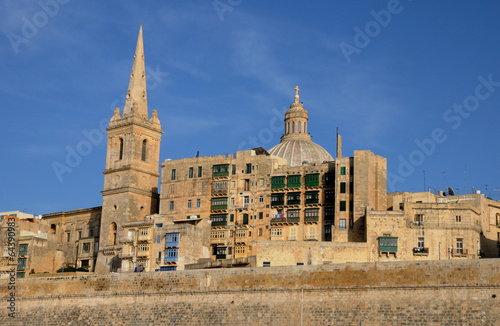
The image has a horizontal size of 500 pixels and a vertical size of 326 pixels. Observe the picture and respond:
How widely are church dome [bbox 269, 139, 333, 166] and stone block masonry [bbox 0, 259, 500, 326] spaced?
2641 cm

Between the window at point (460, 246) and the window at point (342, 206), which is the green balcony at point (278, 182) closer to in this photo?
the window at point (342, 206)

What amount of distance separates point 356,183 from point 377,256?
6018mm

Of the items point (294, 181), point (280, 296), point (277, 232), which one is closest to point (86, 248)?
point (277, 232)

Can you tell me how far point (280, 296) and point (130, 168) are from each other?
88.9ft

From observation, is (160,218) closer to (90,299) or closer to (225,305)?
(90,299)

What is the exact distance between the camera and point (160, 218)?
6300cm

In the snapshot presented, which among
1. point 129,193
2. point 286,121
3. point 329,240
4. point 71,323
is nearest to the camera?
point 71,323

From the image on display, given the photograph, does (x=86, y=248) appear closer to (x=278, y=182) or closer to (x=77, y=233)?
(x=77, y=233)

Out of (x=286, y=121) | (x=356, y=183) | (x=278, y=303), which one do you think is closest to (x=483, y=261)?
(x=278, y=303)

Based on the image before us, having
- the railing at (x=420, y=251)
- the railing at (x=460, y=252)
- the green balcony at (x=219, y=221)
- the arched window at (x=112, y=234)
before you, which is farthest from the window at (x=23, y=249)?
the railing at (x=460, y=252)

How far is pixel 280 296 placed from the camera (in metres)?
43.6

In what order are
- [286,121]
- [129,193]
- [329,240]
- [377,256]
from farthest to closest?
[286,121] < [129,193] < [329,240] < [377,256]

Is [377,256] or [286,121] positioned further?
[286,121]

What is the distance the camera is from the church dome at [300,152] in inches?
2847
